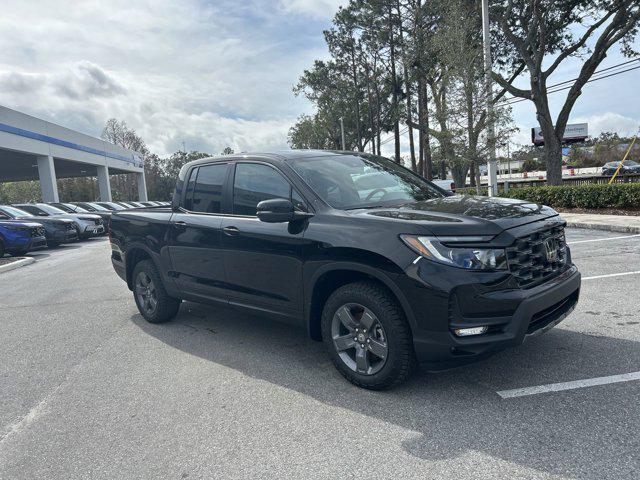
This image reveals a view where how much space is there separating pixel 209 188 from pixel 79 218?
605 inches

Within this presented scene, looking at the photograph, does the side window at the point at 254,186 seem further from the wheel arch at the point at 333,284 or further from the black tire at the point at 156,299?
the black tire at the point at 156,299

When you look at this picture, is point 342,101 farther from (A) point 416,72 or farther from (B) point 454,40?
(B) point 454,40

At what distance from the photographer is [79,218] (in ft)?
59.2

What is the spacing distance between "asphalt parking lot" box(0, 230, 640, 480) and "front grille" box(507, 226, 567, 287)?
0.78m

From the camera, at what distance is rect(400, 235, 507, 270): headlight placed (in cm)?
305

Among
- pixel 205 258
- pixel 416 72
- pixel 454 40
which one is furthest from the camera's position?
pixel 416 72

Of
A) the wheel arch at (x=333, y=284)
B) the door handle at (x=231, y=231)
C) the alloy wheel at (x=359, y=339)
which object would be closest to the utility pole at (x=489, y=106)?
the door handle at (x=231, y=231)

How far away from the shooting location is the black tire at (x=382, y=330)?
3254 mm

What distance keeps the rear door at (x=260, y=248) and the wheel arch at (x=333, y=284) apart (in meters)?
0.12

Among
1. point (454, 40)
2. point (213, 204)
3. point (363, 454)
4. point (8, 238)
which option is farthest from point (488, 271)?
point (454, 40)

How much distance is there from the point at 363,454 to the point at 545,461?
989mm

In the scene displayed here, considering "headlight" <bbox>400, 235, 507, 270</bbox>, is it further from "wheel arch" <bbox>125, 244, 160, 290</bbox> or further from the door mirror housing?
"wheel arch" <bbox>125, 244, 160, 290</bbox>

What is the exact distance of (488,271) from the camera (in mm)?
3057

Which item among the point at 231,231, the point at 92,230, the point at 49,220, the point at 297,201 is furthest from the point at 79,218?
the point at 297,201
